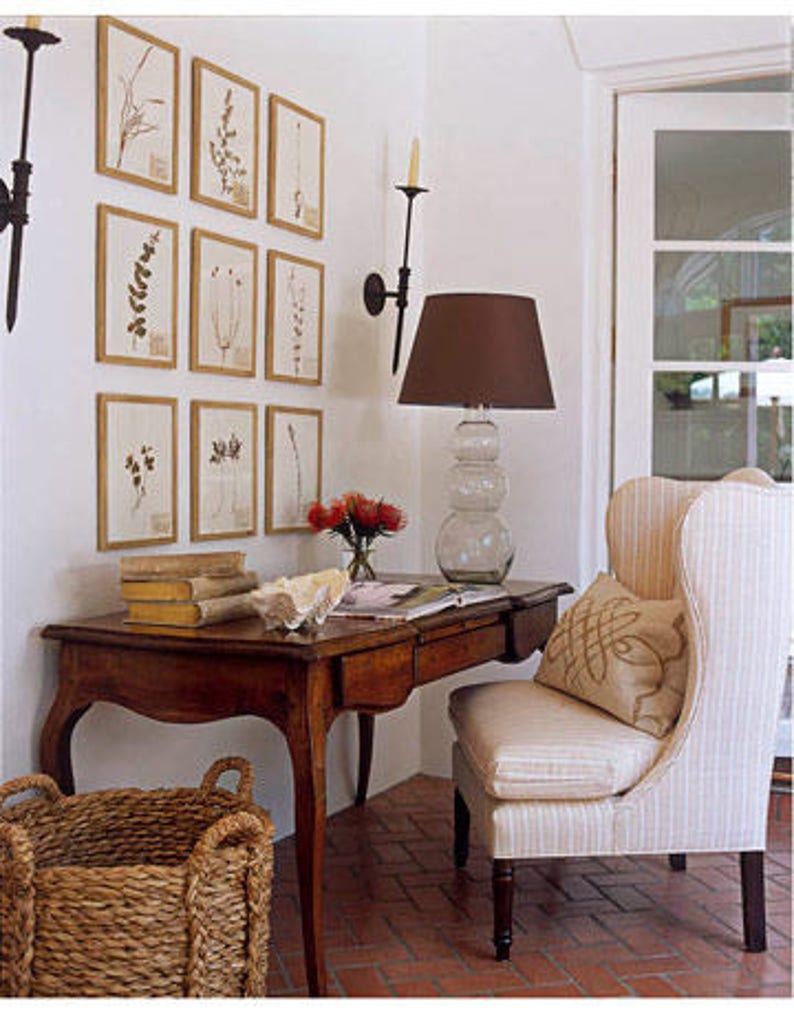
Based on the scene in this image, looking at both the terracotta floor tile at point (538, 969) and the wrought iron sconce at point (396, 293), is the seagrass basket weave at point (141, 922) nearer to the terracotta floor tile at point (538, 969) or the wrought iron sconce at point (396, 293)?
the terracotta floor tile at point (538, 969)

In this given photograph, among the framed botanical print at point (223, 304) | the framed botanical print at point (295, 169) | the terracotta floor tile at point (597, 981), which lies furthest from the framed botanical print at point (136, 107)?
the terracotta floor tile at point (597, 981)

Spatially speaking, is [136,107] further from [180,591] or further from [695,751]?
[695,751]

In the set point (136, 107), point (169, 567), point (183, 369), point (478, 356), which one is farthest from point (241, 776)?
point (136, 107)

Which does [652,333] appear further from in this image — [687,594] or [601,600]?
[687,594]

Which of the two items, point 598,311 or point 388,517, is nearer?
point 388,517

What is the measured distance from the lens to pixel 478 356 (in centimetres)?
346

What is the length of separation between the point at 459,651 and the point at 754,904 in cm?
87

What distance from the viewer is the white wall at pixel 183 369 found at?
269 centimetres

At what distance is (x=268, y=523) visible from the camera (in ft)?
11.5

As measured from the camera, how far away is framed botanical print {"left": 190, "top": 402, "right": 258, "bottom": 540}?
3.20m

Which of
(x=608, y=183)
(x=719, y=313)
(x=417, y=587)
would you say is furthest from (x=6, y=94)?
(x=719, y=313)

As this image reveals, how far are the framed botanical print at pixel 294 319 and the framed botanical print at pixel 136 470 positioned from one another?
1.61 feet

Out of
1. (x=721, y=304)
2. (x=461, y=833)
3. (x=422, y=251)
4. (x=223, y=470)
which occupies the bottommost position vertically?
(x=461, y=833)

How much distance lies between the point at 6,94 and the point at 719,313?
239 centimetres
